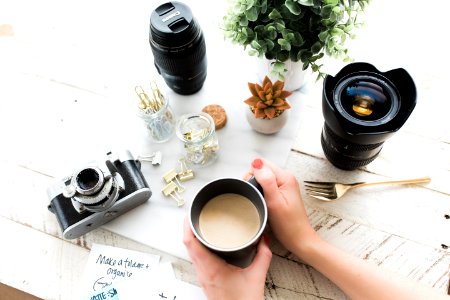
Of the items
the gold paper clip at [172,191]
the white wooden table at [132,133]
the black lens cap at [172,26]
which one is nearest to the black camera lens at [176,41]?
the black lens cap at [172,26]

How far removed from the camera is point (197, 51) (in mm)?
833

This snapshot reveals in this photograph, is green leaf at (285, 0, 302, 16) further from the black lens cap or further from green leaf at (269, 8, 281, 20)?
the black lens cap

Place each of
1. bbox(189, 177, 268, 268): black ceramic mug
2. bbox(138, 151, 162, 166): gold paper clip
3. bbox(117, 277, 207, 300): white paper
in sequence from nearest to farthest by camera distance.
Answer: bbox(189, 177, 268, 268): black ceramic mug → bbox(117, 277, 207, 300): white paper → bbox(138, 151, 162, 166): gold paper clip

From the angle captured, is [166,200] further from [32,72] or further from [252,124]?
[32,72]

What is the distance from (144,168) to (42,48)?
42cm

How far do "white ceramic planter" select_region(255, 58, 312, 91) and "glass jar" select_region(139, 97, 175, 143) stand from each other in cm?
21

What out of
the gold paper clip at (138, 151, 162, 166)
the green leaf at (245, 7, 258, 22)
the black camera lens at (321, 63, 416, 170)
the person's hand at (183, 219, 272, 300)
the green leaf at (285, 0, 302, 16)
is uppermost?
the green leaf at (285, 0, 302, 16)

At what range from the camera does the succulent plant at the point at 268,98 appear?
30.5 inches

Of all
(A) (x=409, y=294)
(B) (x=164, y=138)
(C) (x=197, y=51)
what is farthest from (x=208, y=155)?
(A) (x=409, y=294)

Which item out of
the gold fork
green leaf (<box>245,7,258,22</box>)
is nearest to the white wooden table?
the gold fork

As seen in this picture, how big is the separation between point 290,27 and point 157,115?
31 cm

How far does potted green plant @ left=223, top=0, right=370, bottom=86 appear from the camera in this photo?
70cm

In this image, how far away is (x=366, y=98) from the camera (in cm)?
72

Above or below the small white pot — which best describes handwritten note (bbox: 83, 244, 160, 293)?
below
